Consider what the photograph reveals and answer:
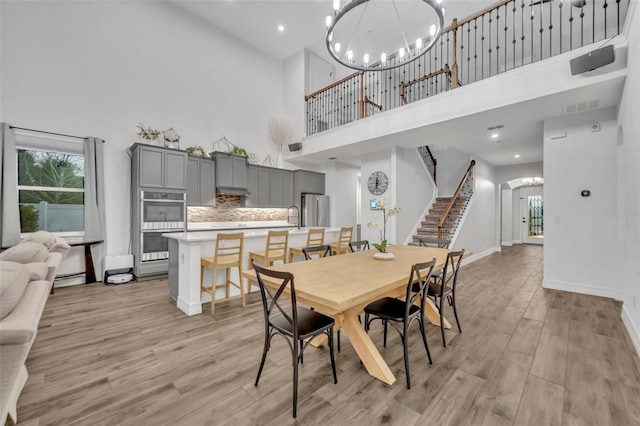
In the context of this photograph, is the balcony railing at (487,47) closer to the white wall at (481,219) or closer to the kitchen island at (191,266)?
the white wall at (481,219)

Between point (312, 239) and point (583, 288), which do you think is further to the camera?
point (312, 239)

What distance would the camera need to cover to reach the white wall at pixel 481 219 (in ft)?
22.1

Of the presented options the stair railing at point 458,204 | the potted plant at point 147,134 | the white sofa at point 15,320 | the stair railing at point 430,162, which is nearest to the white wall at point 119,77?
the potted plant at point 147,134

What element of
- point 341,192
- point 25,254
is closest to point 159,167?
point 25,254

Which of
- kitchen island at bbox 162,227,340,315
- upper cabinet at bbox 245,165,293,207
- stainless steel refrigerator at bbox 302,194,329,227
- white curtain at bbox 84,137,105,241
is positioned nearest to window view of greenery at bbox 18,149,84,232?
white curtain at bbox 84,137,105,241

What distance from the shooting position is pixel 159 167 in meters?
5.18

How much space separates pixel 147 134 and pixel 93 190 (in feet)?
4.61

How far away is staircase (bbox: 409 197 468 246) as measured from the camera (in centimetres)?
674

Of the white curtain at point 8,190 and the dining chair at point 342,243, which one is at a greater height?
the white curtain at point 8,190

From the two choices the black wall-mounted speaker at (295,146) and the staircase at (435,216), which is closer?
the staircase at (435,216)

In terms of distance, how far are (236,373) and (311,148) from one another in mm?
5620

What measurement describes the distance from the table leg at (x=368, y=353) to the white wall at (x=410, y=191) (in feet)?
14.2

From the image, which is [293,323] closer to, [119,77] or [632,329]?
[632,329]

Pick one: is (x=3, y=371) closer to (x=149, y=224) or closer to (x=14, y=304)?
(x=14, y=304)
